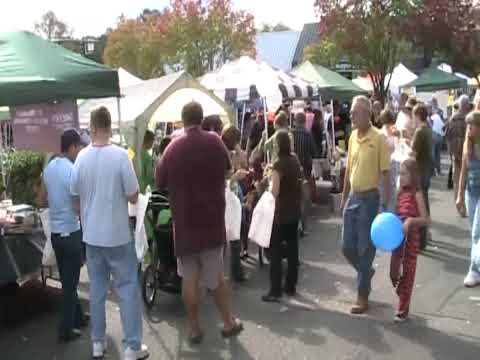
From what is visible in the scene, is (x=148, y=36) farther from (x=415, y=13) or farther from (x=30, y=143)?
(x=30, y=143)

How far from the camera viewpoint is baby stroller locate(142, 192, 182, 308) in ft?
21.0

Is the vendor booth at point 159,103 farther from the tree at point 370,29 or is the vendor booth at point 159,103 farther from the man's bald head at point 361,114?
the tree at point 370,29

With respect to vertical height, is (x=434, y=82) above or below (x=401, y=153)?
above

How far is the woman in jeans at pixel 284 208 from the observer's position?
641 cm

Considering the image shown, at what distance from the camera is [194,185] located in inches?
204

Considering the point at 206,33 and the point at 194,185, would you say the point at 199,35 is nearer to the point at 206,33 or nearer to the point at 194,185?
the point at 206,33

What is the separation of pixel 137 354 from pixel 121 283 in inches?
22.3

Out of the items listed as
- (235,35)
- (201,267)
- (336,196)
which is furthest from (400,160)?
(235,35)

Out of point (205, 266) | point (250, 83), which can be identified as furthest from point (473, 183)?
point (250, 83)

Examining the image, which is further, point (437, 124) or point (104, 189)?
point (437, 124)

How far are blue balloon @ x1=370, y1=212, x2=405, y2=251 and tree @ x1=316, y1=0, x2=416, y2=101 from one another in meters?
18.6

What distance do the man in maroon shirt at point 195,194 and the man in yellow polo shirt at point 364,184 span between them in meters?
1.27

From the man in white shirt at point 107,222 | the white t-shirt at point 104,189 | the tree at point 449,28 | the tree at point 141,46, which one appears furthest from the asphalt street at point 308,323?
the tree at point 141,46

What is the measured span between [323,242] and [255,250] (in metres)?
1.00
